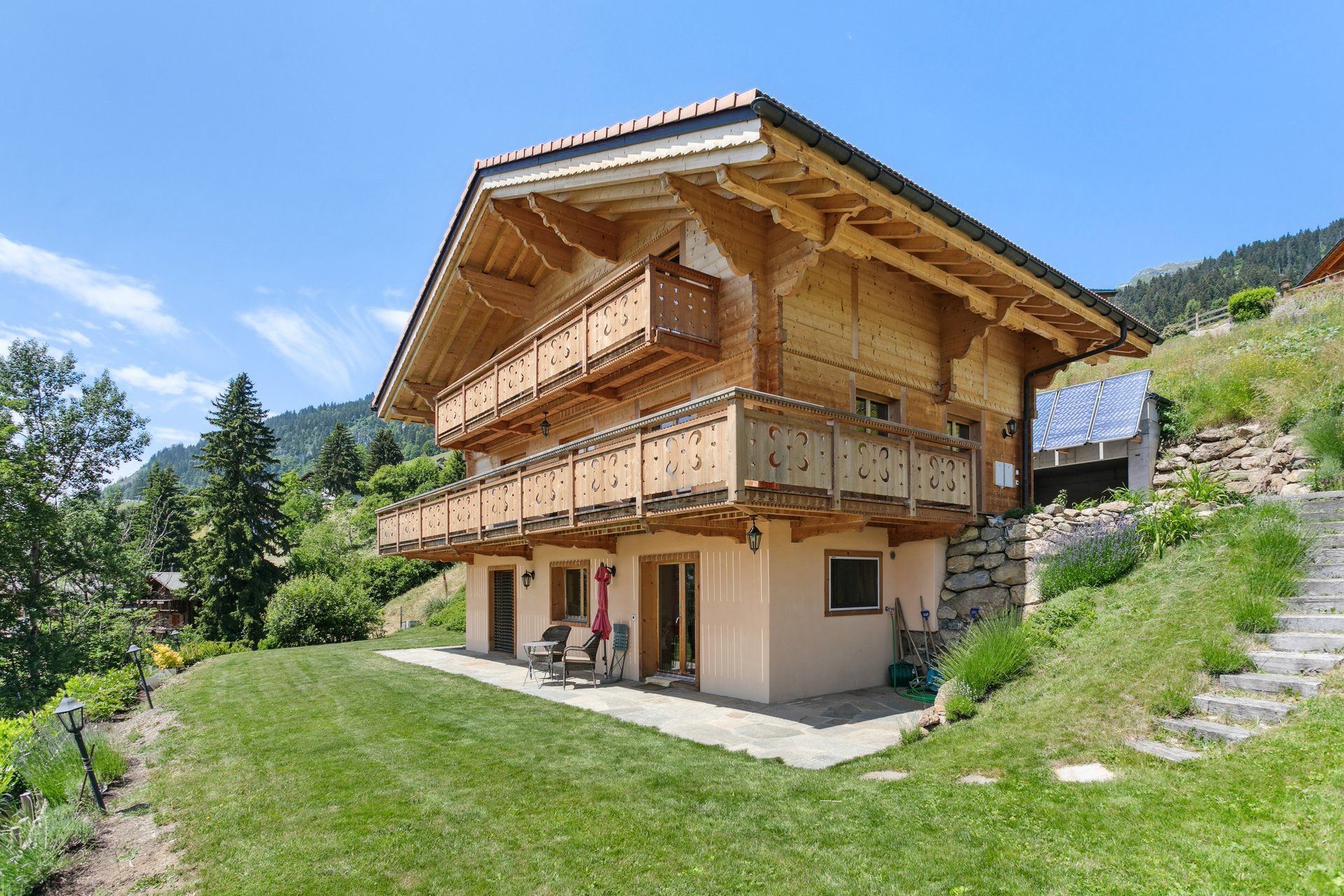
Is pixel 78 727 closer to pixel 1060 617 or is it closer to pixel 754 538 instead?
pixel 754 538

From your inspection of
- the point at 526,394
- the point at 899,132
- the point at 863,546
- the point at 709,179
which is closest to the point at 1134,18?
the point at 899,132

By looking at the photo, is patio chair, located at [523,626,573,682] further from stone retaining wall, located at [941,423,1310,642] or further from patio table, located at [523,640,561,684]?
stone retaining wall, located at [941,423,1310,642]

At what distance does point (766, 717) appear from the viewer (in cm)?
1017

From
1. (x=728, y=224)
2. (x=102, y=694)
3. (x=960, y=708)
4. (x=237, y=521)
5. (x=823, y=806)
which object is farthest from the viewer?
(x=237, y=521)

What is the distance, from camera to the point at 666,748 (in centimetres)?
845

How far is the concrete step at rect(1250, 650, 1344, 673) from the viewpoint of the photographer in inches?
253

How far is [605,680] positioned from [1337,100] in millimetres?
56978

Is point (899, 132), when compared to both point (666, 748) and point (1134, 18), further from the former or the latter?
point (666, 748)

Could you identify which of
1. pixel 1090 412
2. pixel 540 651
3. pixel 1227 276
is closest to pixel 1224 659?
pixel 1090 412

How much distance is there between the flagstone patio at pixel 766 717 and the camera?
8.41 m

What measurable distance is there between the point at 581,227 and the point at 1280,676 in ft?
40.3

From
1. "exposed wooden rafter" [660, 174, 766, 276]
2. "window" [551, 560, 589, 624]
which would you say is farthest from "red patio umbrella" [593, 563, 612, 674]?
"exposed wooden rafter" [660, 174, 766, 276]

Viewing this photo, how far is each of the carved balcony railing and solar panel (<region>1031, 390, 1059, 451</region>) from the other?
4.60 m

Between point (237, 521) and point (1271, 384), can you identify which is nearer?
point (1271, 384)
